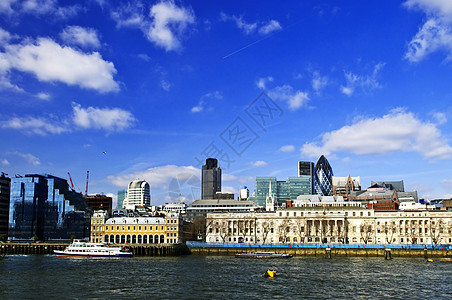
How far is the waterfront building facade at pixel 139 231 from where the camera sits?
161000 millimetres

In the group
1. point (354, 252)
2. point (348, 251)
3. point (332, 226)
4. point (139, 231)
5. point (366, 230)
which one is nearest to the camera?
point (354, 252)

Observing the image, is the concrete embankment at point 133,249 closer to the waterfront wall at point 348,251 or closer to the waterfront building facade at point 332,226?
the waterfront wall at point 348,251

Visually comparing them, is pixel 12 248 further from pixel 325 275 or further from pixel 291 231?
pixel 325 275

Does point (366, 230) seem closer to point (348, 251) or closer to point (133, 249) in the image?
point (348, 251)

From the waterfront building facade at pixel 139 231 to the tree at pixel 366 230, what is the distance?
6281 centimetres

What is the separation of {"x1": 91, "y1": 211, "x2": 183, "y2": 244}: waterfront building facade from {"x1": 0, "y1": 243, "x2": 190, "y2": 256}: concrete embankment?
10558 millimetres

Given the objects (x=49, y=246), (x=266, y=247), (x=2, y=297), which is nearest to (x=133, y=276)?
(x=2, y=297)

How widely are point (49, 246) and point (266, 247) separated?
75.8 meters

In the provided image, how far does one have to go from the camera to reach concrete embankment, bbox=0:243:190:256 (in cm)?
14650

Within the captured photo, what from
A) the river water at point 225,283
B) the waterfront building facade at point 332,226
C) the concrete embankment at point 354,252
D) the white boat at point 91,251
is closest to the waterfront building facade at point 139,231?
the waterfront building facade at point 332,226

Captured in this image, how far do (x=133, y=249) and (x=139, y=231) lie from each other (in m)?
13.8

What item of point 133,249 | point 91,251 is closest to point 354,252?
point 133,249

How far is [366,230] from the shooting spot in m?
157

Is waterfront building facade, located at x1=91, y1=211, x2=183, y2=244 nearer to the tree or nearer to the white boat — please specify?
the white boat
